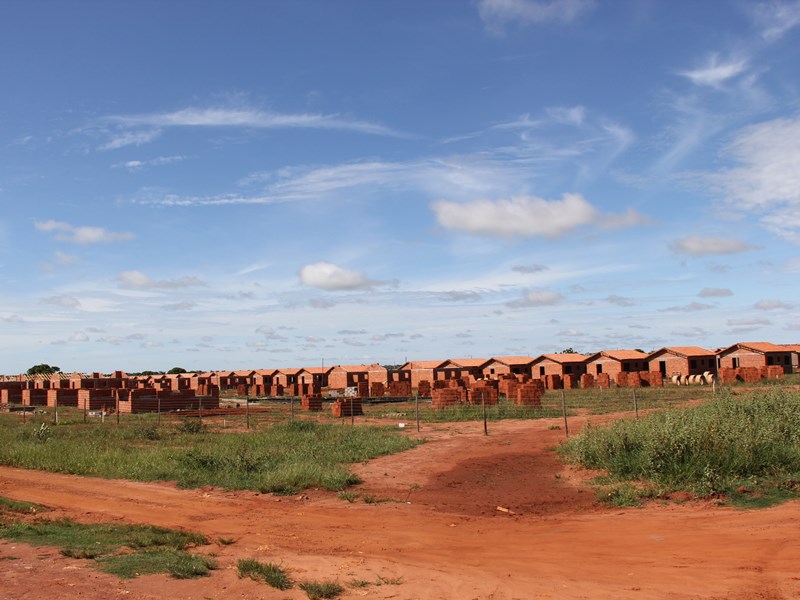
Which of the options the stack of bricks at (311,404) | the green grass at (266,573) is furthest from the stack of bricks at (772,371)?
the green grass at (266,573)

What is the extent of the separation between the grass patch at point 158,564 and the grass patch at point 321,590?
1.62m

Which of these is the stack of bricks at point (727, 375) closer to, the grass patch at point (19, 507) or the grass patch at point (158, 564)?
the grass patch at point (19, 507)

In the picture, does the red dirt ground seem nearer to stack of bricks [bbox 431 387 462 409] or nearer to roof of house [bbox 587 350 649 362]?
stack of bricks [bbox 431 387 462 409]

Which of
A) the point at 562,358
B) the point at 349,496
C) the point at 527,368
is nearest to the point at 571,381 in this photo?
the point at 562,358

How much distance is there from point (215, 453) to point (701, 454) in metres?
14.0

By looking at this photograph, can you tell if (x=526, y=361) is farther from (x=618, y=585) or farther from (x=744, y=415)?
(x=618, y=585)

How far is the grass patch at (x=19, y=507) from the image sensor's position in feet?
46.1

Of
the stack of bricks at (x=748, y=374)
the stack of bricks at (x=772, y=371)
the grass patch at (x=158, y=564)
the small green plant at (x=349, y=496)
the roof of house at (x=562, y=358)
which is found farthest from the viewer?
the roof of house at (x=562, y=358)

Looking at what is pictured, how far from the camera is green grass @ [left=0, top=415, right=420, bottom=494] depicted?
57.9ft

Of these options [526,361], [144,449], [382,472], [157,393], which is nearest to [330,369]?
[526,361]

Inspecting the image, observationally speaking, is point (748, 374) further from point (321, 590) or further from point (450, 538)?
point (321, 590)

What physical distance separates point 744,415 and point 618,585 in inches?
487

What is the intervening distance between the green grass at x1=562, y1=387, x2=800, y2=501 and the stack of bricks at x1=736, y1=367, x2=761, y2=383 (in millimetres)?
41311

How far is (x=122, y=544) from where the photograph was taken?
430 inches
